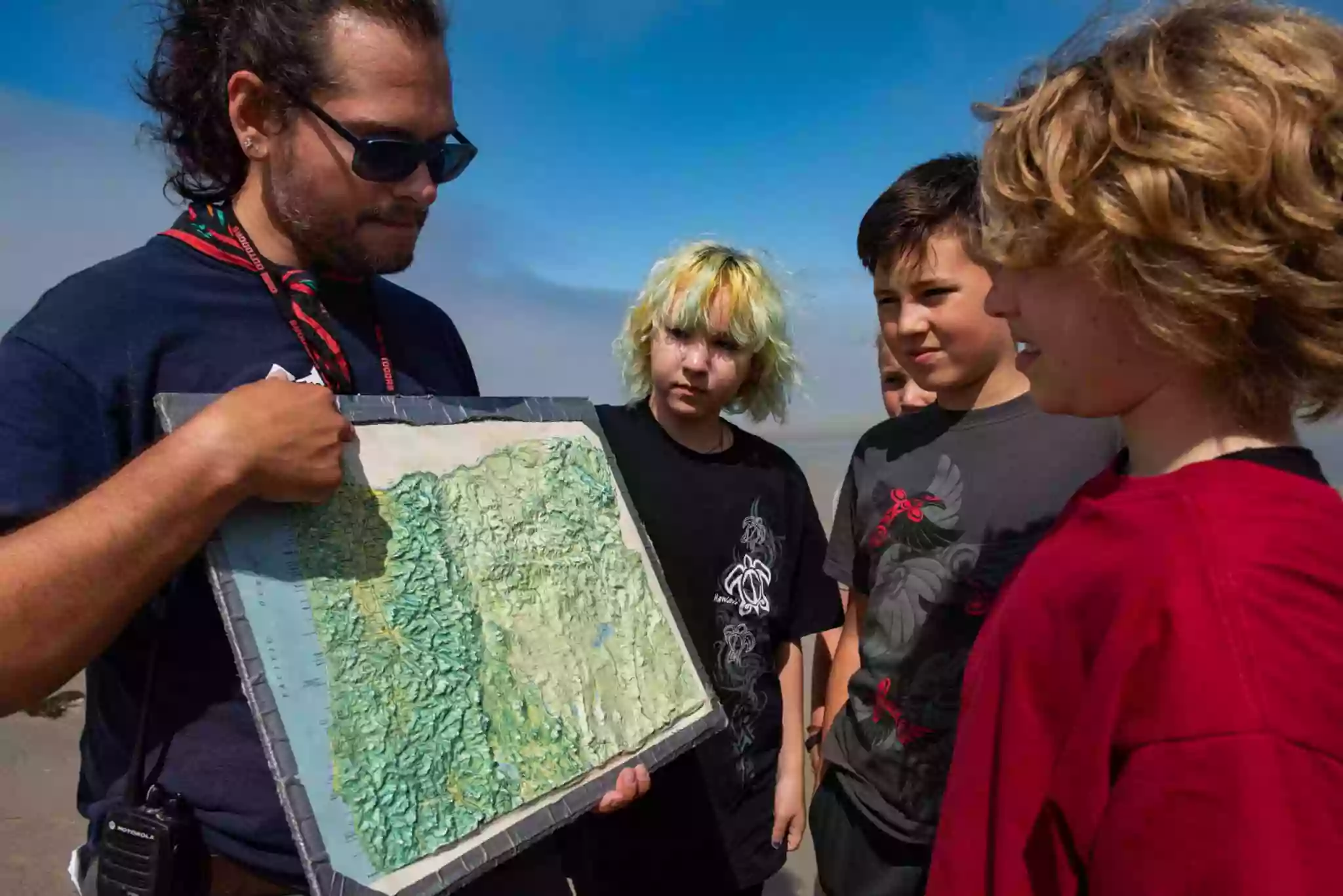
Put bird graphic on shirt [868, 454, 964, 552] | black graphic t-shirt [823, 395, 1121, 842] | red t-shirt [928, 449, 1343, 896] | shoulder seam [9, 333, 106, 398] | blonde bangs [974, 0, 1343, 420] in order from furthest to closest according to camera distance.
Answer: bird graphic on shirt [868, 454, 964, 552]
black graphic t-shirt [823, 395, 1121, 842]
shoulder seam [9, 333, 106, 398]
blonde bangs [974, 0, 1343, 420]
red t-shirt [928, 449, 1343, 896]

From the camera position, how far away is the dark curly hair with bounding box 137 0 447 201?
5.48 feet

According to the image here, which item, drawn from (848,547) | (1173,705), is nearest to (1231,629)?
(1173,705)

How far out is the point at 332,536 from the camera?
140 centimetres

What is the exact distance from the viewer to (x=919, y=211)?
83.8 inches

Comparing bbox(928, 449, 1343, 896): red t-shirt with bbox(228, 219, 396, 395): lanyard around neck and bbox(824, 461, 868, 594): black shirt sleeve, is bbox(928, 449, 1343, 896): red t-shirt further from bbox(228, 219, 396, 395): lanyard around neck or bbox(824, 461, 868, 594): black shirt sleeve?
bbox(228, 219, 396, 395): lanyard around neck

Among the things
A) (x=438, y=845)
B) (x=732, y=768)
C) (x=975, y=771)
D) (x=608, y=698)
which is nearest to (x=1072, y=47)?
(x=975, y=771)

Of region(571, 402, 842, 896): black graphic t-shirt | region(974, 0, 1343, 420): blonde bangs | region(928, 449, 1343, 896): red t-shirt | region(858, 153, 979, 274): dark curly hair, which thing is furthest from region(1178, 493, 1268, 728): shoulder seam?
region(571, 402, 842, 896): black graphic t-shirt

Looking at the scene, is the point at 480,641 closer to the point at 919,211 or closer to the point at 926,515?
the point at 926,515

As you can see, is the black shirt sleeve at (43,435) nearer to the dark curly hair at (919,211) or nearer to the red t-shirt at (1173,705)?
the red t-shirt at (1173,705)

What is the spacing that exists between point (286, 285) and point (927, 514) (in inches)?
63.5

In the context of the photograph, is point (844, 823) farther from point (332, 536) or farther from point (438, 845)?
point (332, 536)

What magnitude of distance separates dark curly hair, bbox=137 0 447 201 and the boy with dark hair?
52.8 inches

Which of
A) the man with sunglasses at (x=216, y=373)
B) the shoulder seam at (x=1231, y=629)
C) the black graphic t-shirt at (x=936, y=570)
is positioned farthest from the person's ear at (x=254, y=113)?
the shoulder seam at (x=1231, y=629)

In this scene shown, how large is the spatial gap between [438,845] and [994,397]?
1.67 metres
